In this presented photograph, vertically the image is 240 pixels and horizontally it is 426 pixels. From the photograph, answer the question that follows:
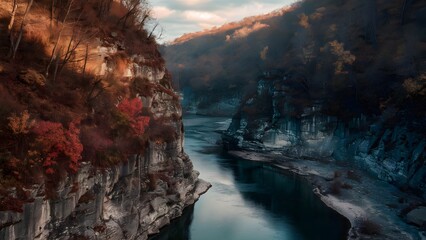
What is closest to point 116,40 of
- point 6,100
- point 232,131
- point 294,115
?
point 6,100

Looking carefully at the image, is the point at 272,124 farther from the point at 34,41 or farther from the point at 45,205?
the point at 45,205

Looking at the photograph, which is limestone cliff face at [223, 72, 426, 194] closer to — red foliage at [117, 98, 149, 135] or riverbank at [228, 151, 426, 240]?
riverbank at [228, 151, 426, 240]

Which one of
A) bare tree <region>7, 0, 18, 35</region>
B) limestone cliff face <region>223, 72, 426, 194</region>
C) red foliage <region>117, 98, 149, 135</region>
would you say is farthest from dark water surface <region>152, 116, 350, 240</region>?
bare tree <region>7, 0, 18, 35</region>

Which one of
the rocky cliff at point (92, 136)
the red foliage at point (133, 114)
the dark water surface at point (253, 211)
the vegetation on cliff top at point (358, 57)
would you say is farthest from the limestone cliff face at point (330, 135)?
the red foliage at point (133, 114)

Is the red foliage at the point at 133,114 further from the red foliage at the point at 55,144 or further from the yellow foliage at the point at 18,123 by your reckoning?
the yellow foliage at the point at 18,123

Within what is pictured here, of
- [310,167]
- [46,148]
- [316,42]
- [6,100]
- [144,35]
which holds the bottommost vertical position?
[310,167]
